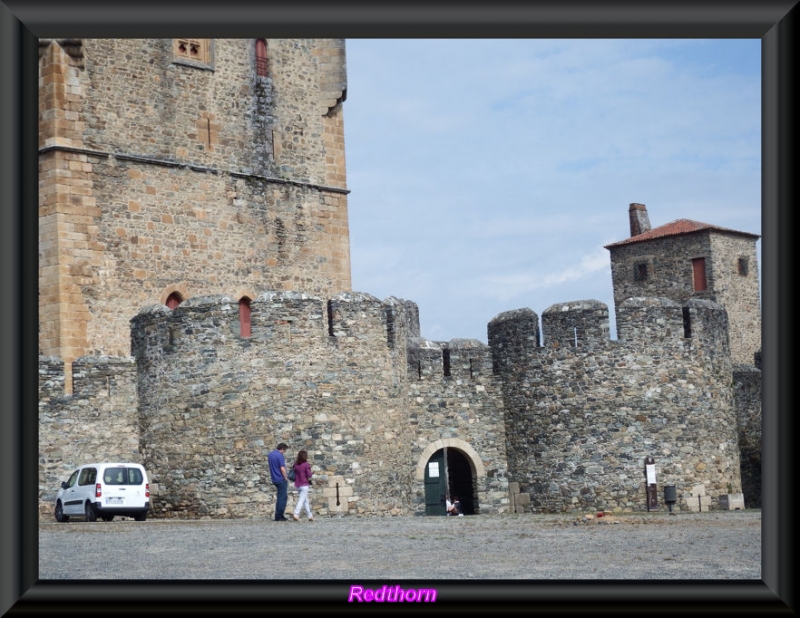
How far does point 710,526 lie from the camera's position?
16359mm

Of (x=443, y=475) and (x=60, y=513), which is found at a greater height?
(x=443, y=475)

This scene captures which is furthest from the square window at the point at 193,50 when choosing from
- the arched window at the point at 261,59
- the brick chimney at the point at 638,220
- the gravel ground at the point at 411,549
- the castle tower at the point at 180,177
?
the brick chimney at the point at 638,220

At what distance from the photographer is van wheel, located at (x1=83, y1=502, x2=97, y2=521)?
19531mm

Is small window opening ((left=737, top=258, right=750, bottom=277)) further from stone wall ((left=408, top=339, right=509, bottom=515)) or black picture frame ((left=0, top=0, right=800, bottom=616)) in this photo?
black picture frame ((left=0, top=0, right=800, bottom=616))

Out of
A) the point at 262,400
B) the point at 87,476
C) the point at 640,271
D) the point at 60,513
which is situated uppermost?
the point at 640,271

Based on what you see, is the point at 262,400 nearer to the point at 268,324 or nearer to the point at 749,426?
the point at 268,324

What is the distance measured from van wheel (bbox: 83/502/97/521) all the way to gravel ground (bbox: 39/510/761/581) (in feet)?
4.43

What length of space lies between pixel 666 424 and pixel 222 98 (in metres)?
12.4

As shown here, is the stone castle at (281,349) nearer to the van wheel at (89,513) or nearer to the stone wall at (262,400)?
the stone wall at (262,400)

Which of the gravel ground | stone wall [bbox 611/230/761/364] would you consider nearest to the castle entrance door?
the gravel ground

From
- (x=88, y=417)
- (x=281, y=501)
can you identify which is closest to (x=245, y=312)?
(x=88, y=417)
